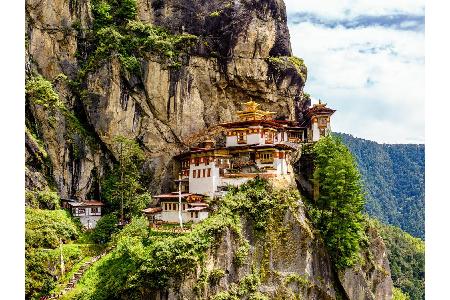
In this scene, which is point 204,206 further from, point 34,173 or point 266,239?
point 34,173

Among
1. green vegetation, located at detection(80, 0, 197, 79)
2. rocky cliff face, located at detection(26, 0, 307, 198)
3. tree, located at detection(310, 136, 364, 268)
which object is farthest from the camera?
green vegetation, located at detection(80, 0, 197, 79)

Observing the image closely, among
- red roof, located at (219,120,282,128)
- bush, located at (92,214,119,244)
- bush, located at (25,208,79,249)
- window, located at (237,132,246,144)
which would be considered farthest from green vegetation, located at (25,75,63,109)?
window, located at (237,132,246,144)

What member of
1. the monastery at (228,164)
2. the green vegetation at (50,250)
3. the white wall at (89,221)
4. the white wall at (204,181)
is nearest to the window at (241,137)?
the monastery at (228,164)

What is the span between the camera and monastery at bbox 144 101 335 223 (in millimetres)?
35719

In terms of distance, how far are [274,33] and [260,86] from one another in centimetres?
496

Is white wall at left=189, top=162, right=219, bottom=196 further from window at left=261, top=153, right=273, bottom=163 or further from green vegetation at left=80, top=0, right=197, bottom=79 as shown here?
green vegetation at left=80, top=0, right=197, bottom=79

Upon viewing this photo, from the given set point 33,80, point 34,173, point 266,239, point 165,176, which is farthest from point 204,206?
point 33,80

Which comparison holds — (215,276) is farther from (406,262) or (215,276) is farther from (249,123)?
(406,262)

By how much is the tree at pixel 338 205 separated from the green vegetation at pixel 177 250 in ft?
10.6

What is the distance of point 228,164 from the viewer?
125ft

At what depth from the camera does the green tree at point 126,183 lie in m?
Result: 38.1

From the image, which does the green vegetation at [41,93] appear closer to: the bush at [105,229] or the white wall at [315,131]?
the bush at [105,229]

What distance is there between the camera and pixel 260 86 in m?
45.2

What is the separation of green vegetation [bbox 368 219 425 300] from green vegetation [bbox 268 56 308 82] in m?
35.7
